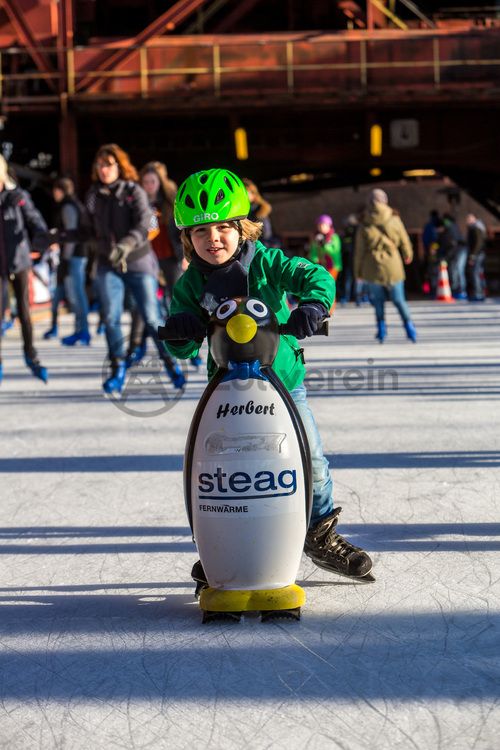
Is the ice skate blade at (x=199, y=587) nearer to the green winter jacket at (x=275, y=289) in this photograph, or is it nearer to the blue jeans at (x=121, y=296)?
the green winter jacket at (x=275, y=289)

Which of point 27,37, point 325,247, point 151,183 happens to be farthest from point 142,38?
point 151,183

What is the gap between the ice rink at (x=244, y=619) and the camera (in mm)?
2504

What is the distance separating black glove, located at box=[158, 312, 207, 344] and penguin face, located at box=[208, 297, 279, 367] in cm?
4

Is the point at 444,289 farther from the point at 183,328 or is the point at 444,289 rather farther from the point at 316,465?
the point at 183,328

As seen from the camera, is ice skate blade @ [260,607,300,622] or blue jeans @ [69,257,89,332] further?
blue jeans @ [69,257,89,332]

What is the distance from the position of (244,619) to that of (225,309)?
849 millimetres

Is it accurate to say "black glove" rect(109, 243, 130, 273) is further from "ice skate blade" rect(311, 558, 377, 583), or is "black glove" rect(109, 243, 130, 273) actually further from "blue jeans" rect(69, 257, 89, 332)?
"ice skate blade" rect(311, 558, 377, 583)

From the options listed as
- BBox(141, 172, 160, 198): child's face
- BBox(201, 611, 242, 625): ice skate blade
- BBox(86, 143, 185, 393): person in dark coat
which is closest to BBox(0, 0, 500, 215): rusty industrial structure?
BBox(141, 172, 160, 198): child's face

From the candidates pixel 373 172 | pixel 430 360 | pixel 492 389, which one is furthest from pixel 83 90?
pixel 492 389

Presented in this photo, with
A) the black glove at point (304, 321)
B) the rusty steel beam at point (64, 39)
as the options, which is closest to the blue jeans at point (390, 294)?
the black glove at point (304, 321)

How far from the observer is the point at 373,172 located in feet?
103

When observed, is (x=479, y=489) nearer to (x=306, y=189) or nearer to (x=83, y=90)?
(x=83, y=90)

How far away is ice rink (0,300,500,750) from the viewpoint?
2504 millimetres

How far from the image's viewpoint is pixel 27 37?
23.8 meters
